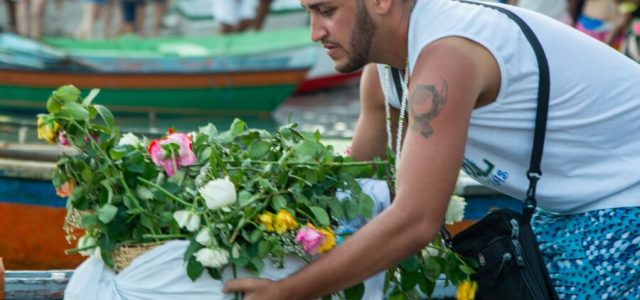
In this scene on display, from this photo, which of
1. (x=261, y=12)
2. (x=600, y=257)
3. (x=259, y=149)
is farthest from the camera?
(x=261, y=12)

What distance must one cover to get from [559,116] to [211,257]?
0.78 meters

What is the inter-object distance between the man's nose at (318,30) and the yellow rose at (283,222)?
372 mm

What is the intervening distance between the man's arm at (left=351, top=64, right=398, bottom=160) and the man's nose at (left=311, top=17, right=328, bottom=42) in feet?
1.42

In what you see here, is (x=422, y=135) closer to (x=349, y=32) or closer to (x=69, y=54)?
(x=349, y=32)

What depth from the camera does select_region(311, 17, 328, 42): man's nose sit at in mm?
2359

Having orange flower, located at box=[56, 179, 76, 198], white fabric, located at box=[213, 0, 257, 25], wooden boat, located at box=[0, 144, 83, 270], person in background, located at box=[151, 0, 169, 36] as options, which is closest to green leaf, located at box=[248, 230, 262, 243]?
orange flower, located at box=[56, 179, 76, 198]

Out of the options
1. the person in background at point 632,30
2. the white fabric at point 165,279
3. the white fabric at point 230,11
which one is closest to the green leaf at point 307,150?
the white fabric at point 165,279

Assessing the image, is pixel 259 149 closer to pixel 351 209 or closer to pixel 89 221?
pixel 351 209

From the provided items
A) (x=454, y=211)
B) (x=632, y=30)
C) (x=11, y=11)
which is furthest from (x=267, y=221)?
(x=11, y=11)

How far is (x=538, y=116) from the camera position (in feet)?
7.65

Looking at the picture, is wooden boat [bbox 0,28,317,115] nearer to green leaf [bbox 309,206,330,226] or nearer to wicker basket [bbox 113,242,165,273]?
wicker basket [bbox 113,242,165,273]

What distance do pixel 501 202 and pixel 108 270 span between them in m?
2.85

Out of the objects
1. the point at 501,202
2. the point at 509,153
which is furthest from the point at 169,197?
the point at 501,202

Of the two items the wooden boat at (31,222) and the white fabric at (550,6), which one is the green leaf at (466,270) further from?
the white fabric at (550,6)
